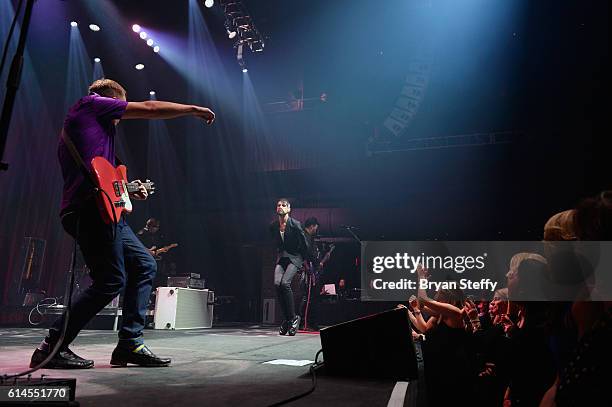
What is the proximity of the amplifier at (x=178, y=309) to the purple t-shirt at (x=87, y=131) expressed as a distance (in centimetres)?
468

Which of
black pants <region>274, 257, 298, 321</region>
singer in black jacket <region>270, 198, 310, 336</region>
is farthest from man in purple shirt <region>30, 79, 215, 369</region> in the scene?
singer in black jacket <region>270, 198, 310, 336</region>

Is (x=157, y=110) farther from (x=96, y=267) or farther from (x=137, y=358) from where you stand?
(x=137, y=358)

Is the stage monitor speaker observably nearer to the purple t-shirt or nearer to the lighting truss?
the purple t-shirt

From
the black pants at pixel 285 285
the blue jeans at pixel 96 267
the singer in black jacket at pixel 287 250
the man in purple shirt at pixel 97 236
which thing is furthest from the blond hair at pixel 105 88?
the black pants at pixel 285 285

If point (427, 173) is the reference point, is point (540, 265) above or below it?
below

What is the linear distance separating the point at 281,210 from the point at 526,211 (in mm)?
5927

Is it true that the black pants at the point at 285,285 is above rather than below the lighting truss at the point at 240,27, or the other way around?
below

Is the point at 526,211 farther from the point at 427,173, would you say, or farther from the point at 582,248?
the point at 582,248

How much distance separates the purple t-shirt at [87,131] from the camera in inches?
82.7

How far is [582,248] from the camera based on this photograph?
51.4 inches

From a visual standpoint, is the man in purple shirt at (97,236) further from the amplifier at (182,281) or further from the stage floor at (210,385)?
the amplifier at (182,281)

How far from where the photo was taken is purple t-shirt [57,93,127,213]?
6.89 ft

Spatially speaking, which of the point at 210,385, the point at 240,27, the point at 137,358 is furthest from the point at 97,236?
the point at 240,27

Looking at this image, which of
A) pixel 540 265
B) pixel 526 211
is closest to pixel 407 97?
pixel 526 211
